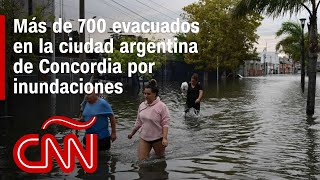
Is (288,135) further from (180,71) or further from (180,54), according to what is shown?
(180,54)

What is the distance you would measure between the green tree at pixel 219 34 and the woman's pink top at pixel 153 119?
1704 inches

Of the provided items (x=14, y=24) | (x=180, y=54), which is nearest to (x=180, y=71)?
(x=180, y=54)

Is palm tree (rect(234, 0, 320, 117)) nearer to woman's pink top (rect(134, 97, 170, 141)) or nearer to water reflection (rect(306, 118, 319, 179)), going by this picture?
water reflection (rect(306, 118, 319, 179))

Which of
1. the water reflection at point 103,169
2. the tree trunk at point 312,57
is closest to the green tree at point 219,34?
the tree trunk at point 312,57

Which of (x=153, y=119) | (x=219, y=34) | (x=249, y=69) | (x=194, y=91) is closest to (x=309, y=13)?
(x=194, y=91)

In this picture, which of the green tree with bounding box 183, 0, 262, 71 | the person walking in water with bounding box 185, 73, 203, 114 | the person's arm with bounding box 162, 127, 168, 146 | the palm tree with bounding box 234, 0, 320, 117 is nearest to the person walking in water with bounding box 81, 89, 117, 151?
the person's arm with bounding box 162, 127, 168, 146

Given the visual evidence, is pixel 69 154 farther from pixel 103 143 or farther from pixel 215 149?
pixel 215 149

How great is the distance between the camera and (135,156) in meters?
8.88

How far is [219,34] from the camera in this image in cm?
5025

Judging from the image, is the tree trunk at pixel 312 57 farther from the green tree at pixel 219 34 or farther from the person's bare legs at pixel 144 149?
the green tree at pixel 219 34

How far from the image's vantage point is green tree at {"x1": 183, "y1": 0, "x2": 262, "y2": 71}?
166ft

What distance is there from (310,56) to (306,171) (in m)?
8.80

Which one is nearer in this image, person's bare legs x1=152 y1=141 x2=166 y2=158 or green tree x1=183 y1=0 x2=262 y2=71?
person's bare legs x1=152 y1=141 x2=166 y2=158

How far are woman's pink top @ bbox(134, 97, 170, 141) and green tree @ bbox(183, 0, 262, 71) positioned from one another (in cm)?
4327
